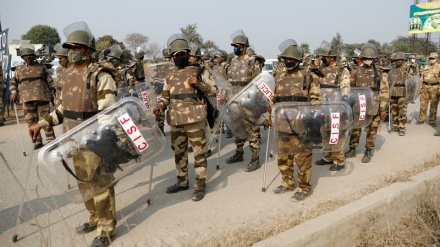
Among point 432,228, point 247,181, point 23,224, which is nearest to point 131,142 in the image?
point 23,224

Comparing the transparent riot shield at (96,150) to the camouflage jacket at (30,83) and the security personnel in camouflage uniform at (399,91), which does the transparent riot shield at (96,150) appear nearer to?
the camouflage jacket at (30,83)

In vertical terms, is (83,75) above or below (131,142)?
above

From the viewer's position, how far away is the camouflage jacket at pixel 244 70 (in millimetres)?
6172

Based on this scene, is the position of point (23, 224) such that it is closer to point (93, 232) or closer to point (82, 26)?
point (93, 232)

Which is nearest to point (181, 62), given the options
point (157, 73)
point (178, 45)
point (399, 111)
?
point (178, 45)

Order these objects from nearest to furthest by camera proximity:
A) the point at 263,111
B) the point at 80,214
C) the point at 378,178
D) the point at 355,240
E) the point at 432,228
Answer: the point at 355,240, the point at 432,228, the point at 80,214, the point at 378,178, the point at 263,111

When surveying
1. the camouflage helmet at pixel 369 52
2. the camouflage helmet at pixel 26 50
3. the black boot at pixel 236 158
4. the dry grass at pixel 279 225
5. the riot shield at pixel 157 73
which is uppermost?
the camouflage helmet at pixel 26 50

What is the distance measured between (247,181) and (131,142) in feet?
7.94

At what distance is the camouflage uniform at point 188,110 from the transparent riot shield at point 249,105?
799 mm

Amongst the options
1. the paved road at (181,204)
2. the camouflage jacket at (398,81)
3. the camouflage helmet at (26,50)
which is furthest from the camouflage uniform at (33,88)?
the camouflage jacket at (398,81)

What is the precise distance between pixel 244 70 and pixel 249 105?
3.67 feet

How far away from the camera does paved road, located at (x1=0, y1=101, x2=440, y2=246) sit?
11.6 feet

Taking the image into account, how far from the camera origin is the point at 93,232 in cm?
368

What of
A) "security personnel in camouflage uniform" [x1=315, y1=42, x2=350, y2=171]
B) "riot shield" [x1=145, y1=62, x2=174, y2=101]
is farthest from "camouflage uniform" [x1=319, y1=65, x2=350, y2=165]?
"riot shield" [x1=145, y1=62, x2=174, y2=101]
